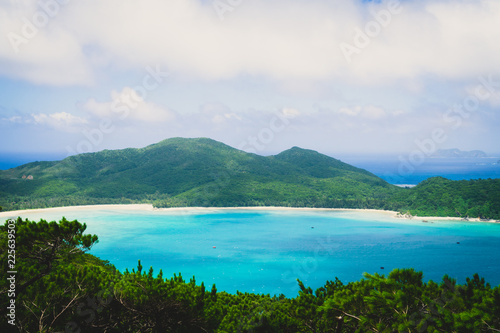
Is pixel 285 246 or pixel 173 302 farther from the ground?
pixel 173 302

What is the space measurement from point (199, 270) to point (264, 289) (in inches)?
272

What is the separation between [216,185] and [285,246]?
111 feet

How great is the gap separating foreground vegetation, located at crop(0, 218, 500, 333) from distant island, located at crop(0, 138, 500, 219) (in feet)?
164

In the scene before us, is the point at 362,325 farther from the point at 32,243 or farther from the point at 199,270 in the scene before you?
the point at 199,270

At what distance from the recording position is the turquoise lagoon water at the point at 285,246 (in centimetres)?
2592

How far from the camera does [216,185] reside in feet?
218

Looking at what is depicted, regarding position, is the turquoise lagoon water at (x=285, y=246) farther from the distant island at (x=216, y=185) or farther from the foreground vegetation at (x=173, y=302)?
the foreground vegetation at (x=173, y=302)

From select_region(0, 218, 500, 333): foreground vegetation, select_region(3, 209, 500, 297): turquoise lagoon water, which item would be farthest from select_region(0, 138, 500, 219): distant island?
select_region(0, 218, 500, 333): foreground vegetation

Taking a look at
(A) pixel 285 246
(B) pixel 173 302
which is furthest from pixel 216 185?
(B) pixel 173 302

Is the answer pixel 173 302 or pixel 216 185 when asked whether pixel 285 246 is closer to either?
pixel 173 302

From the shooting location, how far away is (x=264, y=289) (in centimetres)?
2184

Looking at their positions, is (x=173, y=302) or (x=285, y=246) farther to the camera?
(x=285, y=246)

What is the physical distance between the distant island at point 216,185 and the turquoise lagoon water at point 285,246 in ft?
20.8

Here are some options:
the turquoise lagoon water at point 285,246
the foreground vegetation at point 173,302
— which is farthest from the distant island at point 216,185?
the foreground vegetation at point 173,302
